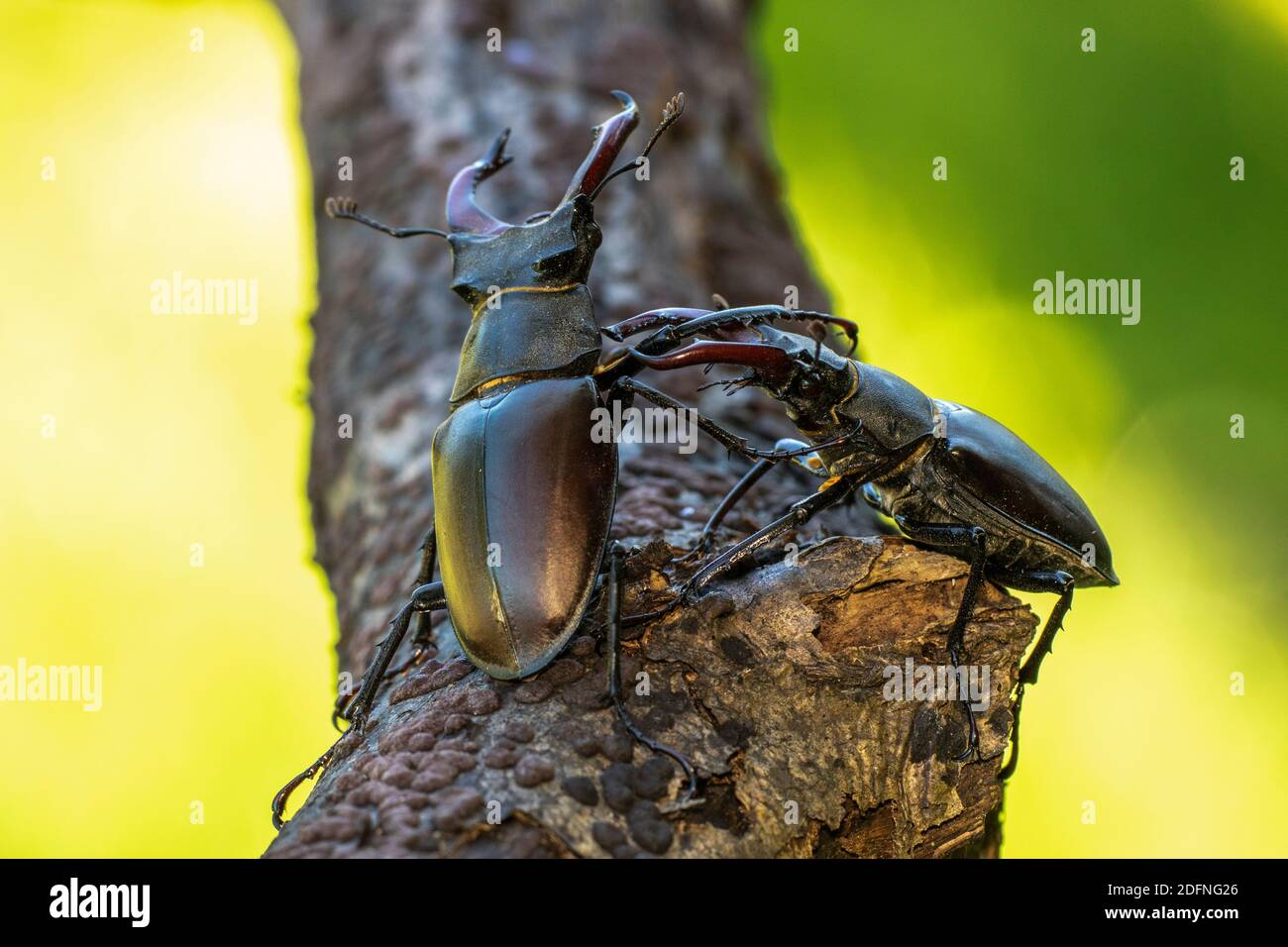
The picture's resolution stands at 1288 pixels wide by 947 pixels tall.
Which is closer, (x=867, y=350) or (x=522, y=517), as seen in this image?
(x=522, y=517)

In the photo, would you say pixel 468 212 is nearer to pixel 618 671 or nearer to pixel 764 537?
pixel 764 537

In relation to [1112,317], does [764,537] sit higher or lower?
lower

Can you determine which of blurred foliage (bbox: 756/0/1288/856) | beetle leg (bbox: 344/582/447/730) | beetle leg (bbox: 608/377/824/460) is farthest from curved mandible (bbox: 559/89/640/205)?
blurred foliage (bbox: 756/0/1288/856)

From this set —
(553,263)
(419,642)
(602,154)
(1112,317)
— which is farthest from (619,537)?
Result: (1112,317)

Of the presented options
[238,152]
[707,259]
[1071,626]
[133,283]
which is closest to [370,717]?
[707,259]

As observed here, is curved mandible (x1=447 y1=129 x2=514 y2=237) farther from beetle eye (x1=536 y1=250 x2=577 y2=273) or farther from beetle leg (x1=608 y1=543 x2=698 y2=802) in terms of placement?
beetle leg (x1=608 y1=543 x2=698 y2=802)
